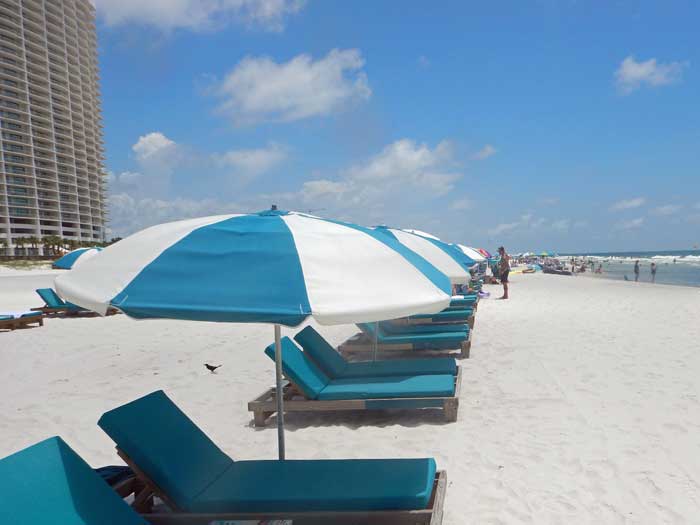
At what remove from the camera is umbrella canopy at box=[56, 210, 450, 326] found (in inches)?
87.2

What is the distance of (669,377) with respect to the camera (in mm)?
6871

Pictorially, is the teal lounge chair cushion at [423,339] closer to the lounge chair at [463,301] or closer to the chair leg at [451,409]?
the chair leg at [451,409]

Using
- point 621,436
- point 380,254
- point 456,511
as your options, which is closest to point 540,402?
point 621,436

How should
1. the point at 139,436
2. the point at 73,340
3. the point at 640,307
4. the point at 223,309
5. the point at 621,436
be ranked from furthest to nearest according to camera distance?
the point at 640,307
the point at 73,340
the point at 621,436
the point at 139,436
the point at 223,309

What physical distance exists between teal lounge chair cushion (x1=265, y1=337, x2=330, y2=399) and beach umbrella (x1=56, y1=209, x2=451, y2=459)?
8.52 feet

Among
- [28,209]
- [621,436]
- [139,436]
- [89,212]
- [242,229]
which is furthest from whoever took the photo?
[89,212]

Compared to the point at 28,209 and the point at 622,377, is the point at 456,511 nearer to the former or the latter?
the point at 622,377

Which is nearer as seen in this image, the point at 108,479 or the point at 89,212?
the point at 108,479

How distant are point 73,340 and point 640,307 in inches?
585

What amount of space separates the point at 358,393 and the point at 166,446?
244 cm

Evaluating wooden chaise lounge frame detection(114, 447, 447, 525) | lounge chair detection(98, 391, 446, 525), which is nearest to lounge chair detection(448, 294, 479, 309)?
lounge chair detection(98, 391, 446, 525)

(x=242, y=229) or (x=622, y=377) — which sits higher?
(x=242, y=229)

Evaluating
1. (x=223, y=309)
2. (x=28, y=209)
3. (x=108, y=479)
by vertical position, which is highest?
(x=28, y=209)

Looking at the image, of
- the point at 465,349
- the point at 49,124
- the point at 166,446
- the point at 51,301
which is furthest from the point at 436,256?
the point at 49,124
